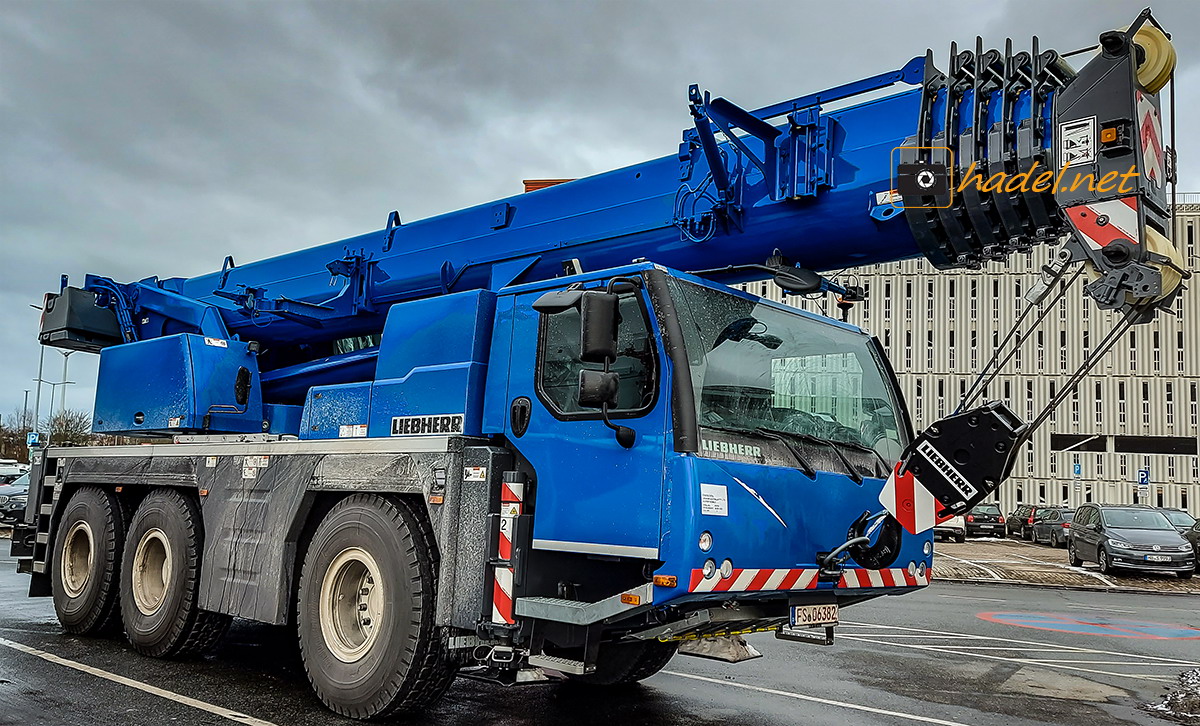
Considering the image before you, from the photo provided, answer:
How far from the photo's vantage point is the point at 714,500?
Result: 5.02 metres

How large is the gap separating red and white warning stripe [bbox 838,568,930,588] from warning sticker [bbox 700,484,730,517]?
1168 millimetres

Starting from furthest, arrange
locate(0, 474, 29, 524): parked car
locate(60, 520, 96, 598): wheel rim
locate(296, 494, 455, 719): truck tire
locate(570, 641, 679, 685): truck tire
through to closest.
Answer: locate(0, 474, 29, 524): parked car < locate(60, 520, 96, 598): wheel rim < locate(570, 641, 679, 685): truck tire < locate(296, 494, 455, 719): truck tire

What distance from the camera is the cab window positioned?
5.31 metres

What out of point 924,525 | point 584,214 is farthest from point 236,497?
point 924,525

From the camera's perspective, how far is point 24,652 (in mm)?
8055

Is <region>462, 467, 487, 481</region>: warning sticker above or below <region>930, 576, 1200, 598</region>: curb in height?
above

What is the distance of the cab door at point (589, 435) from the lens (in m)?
5.14

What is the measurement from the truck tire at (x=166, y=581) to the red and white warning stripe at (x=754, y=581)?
459cm

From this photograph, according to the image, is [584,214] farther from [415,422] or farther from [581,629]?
[581,629]

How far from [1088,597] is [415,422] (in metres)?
14.7

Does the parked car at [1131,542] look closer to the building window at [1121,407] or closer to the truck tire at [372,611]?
the truck tire at [372,611]

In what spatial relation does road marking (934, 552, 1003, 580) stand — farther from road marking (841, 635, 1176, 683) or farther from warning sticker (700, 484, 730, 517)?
warning sticker (700, 484, 730, 517)

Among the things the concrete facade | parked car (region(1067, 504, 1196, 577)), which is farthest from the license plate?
the concrete facade

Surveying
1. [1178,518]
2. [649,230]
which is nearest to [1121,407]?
[1178,518]
